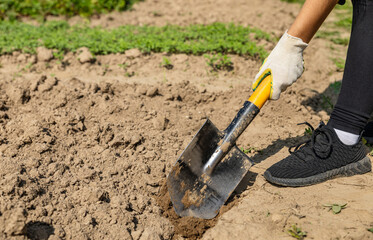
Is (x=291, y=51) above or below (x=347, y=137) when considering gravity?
above

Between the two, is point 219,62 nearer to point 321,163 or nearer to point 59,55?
point 59,55

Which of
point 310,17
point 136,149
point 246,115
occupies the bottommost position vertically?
point 136,149

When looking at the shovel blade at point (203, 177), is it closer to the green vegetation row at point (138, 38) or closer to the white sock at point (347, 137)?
the white sock at point (347, 137)

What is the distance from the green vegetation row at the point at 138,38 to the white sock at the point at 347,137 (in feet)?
6.83

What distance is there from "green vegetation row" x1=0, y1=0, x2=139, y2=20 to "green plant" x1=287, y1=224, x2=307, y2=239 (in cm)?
485

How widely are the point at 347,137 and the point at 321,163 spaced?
0.83ft

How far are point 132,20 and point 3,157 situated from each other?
12.4 feet

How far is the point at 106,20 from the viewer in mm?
5895

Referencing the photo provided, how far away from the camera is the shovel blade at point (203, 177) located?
2.55 metres

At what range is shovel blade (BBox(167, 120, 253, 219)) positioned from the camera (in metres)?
2.55

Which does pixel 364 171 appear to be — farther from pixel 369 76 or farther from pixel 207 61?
pixel 207 61

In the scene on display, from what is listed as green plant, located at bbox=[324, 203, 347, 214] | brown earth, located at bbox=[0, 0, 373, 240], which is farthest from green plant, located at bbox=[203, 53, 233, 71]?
green plant, located at bbox=[324, 203, 347, 214]

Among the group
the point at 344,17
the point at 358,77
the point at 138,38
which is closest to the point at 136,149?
the point at 358,77

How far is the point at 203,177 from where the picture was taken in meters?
2.65
